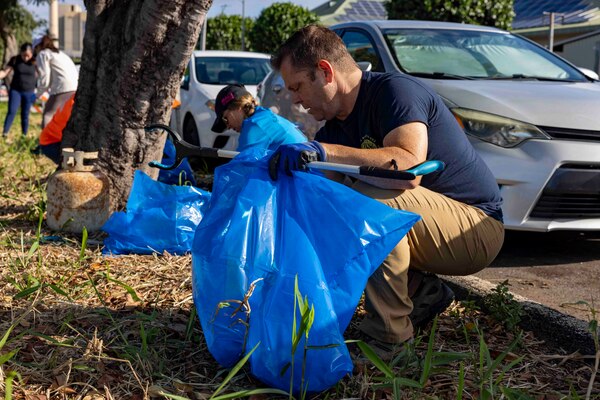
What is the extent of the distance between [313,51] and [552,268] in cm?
253

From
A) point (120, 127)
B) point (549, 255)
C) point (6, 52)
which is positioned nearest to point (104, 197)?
point (120, 127)

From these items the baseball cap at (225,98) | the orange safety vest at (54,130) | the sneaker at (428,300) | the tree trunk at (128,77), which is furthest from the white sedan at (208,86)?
the sneaker at (428,300)

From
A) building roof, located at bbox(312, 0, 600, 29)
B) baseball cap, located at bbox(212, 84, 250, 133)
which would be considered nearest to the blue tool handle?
baseball cap, located at bbox(212, 84, 250, 133)

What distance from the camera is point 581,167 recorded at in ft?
15.4

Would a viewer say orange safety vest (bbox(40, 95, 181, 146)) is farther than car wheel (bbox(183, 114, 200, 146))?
No

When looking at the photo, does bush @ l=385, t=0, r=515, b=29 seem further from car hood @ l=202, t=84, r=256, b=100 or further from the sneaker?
the sneaker

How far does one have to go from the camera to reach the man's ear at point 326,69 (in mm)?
2939

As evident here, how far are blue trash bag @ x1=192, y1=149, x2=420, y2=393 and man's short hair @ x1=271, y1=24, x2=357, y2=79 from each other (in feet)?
1.77

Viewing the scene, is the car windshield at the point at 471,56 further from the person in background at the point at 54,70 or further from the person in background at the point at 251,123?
the person in background at the point at 54,70

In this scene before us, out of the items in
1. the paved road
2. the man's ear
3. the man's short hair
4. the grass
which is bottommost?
the paved road

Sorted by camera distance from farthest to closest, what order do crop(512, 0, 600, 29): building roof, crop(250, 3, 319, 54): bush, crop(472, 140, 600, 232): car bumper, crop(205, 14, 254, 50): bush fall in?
crop(205, 14, 254, 50): bush → crop(512, 0, 600, 29): building roof → crop(250, 3, 319, 54): bush → crop(472, 140, 600, 232): car bumper

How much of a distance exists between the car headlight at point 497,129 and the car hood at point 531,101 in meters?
0.03

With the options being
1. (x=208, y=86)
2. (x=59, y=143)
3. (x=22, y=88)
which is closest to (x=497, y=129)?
(x=59, y=143)

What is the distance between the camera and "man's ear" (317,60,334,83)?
2.94 m
